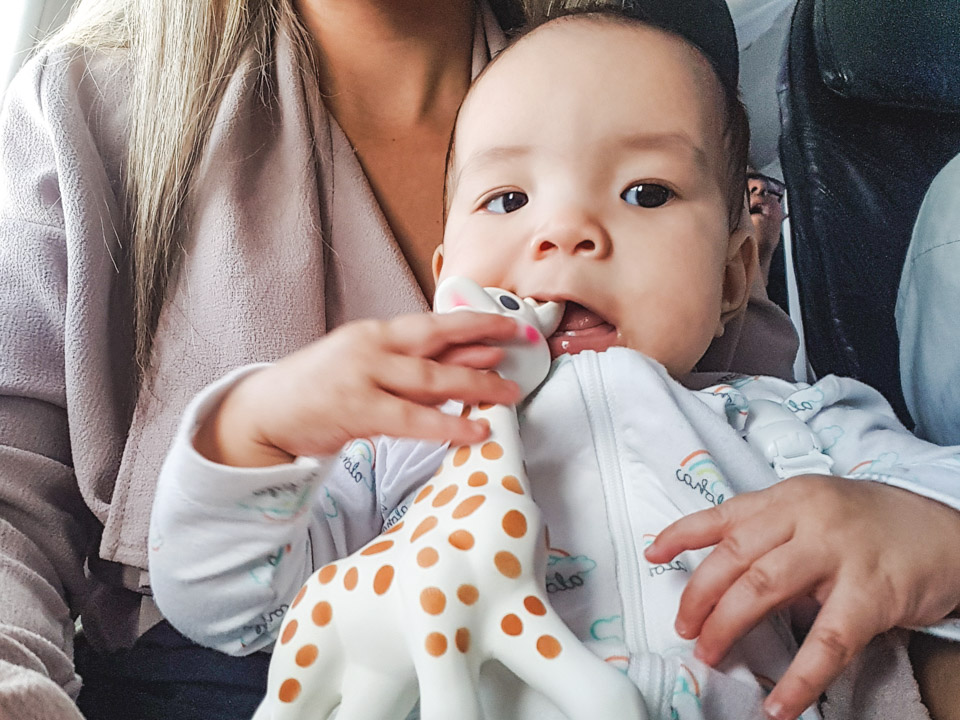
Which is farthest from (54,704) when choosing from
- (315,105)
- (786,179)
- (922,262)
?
(786,179)

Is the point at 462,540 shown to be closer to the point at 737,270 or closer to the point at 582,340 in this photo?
the point at 582,340

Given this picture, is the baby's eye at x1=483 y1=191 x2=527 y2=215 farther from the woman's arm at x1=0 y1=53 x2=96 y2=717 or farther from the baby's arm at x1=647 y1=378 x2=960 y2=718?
the woman's arm at x1=0 y1=53 x2=96 y2=717

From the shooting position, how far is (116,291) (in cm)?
89

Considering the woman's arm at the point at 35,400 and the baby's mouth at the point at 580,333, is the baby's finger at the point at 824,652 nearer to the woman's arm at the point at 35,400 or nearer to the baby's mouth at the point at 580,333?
the baby's mouth at the point at 580,333

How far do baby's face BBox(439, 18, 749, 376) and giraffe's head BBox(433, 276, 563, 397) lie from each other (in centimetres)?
8

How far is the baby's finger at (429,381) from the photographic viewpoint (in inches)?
20.1

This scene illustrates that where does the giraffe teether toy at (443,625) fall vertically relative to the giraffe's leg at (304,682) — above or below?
above

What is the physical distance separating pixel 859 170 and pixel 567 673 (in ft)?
3.66

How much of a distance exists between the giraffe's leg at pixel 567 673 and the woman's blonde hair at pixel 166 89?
57cm

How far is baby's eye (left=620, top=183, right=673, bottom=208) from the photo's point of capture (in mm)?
753

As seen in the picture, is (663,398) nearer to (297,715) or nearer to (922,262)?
(297,715)

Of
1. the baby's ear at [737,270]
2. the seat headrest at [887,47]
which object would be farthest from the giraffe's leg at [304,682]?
the seat headrest at [887,47]

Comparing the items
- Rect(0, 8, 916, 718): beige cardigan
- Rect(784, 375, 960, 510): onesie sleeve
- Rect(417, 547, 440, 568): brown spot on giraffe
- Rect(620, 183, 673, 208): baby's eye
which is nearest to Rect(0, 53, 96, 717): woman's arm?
Rect(0, 8, 916, 718): beige cardigan

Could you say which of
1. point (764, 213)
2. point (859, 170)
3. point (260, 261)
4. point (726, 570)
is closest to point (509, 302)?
point (726, 570)
